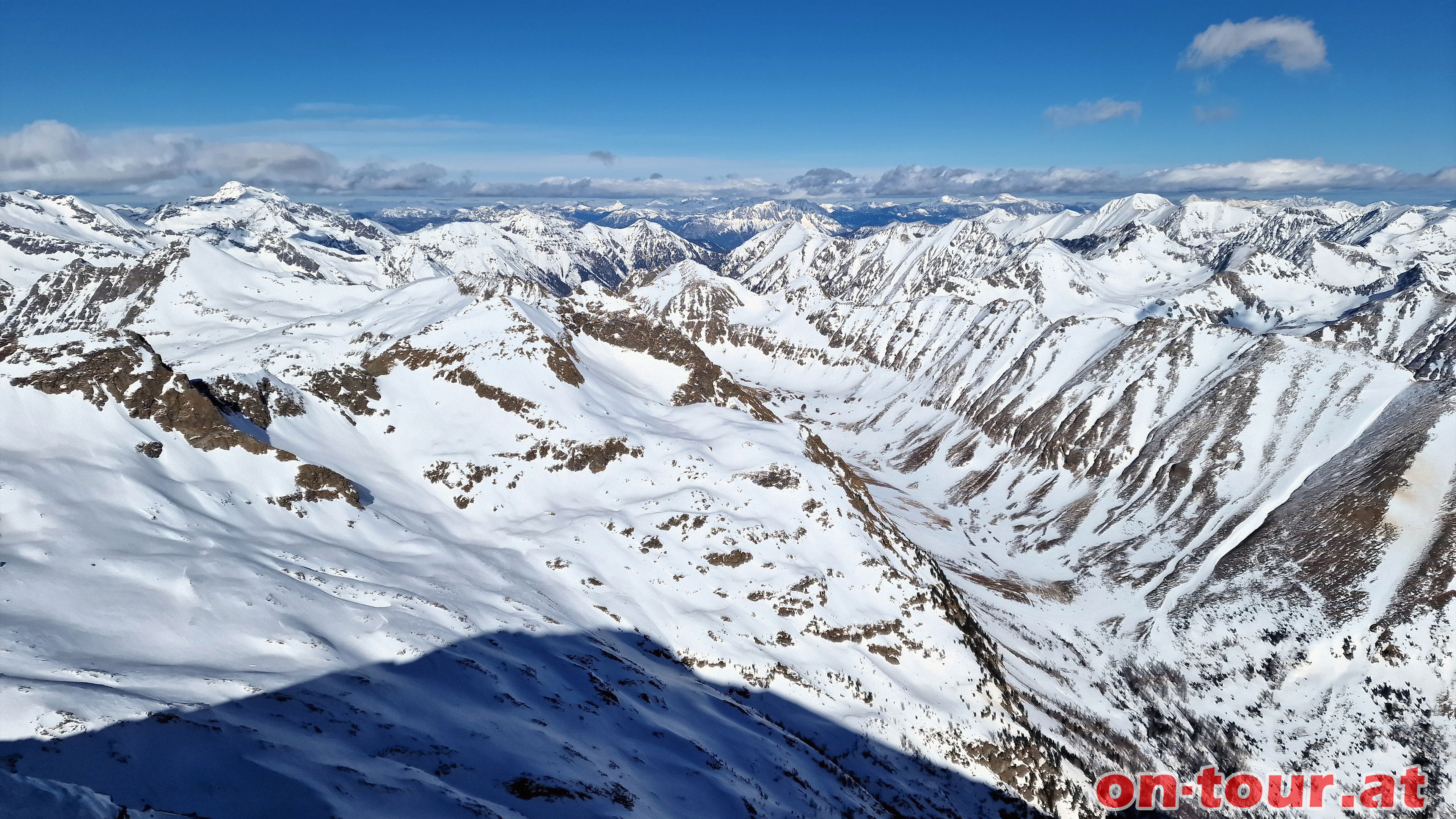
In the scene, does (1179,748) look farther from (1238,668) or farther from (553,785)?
(553,785)

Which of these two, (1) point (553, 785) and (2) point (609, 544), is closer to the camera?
(1) point (553, 785)

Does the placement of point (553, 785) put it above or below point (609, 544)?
above

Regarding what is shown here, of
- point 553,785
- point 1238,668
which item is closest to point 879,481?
point 1238,668

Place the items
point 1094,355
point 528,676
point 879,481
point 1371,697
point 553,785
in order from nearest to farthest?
point 553,785, point 528,676, point 1371,697, point 879,481, point 1094,355

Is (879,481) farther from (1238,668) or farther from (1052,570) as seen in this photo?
(1238,668)

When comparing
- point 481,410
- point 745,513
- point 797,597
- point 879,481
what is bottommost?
point 879,481

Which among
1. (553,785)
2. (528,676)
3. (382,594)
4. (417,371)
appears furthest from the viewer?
(417,371)

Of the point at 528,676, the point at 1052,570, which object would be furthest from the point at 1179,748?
the point at 528,676
